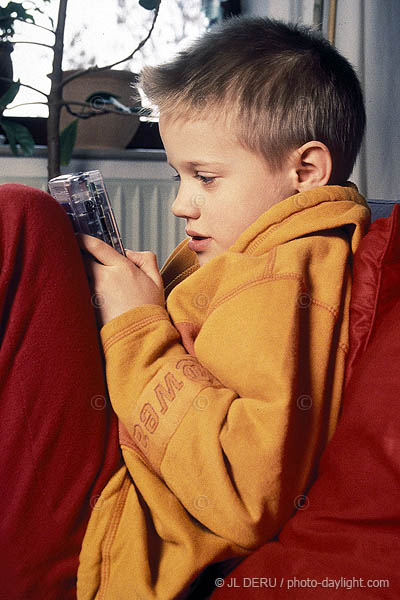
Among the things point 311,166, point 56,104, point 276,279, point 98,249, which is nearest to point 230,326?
point 276,279

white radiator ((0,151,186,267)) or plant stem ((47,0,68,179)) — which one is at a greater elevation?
plant stem ((47,0,68,179))

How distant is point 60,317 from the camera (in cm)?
59

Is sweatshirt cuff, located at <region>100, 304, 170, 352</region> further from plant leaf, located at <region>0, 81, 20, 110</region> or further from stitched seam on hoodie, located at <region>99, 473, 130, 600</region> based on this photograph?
plant leaf, located at <region>0, 81, 20, 110</region>

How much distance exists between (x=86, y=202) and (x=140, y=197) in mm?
1417

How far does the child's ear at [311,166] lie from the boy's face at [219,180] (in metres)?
0.01

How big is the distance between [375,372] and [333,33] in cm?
145

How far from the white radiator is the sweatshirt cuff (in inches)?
56.1

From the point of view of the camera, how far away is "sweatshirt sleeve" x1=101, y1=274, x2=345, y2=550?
22.8 inches

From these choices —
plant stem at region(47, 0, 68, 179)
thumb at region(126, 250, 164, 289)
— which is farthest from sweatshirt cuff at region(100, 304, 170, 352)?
plant stem at region(47, 0, 68, 179)

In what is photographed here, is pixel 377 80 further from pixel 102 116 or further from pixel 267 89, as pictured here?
pixel 267 89

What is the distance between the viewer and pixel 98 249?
28.2 inches

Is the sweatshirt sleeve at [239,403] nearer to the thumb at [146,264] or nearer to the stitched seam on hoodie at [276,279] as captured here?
the stitched seam on hoodie at [276,279]

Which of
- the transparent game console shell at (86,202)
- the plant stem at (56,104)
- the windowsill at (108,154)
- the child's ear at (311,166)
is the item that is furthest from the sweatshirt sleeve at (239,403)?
the windowsill at (108,154)

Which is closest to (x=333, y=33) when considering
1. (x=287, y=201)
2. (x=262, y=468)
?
(x=287, y=201)
